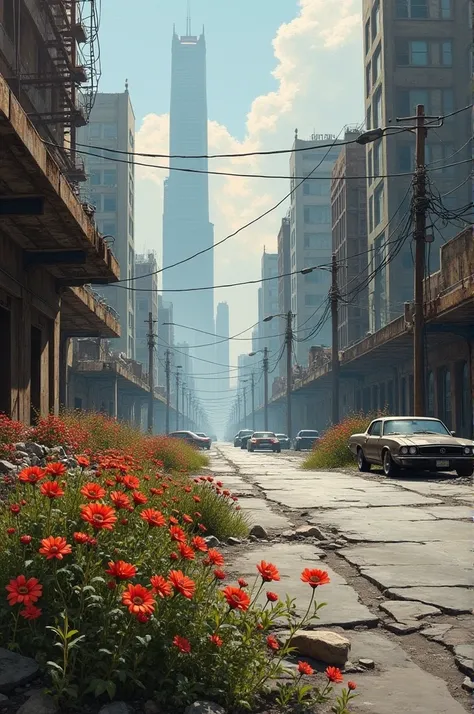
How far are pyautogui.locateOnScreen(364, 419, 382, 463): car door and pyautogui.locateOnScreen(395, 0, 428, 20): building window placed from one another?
5742 cm

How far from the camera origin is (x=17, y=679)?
333 cm

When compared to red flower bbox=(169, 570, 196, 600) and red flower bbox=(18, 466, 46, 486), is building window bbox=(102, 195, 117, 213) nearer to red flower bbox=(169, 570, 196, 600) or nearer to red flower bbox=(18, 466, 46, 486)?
red flower bbox=(18, 466, 46, 486)

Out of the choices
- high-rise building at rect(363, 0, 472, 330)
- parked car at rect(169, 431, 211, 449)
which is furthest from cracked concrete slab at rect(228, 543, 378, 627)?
high-rise building at rect(363, 0, 472, 330)

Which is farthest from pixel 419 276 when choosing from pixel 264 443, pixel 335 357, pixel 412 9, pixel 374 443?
pixel 412 9

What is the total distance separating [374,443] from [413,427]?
106 cm

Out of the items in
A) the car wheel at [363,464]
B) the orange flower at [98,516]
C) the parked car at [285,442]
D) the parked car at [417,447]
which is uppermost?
the orange flower at [98,516]

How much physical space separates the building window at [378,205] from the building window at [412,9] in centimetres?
1466

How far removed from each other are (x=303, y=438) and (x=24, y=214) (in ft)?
128

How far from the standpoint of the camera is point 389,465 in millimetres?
18125

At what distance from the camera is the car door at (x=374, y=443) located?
745 inches

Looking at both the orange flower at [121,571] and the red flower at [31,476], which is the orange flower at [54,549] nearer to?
the orange flower at [121,571]

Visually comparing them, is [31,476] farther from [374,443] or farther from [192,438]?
[192,438]

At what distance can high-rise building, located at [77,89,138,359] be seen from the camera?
310 ft


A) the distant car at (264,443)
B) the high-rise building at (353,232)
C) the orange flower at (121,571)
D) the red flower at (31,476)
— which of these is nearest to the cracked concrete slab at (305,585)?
the red flower at (31,476)
